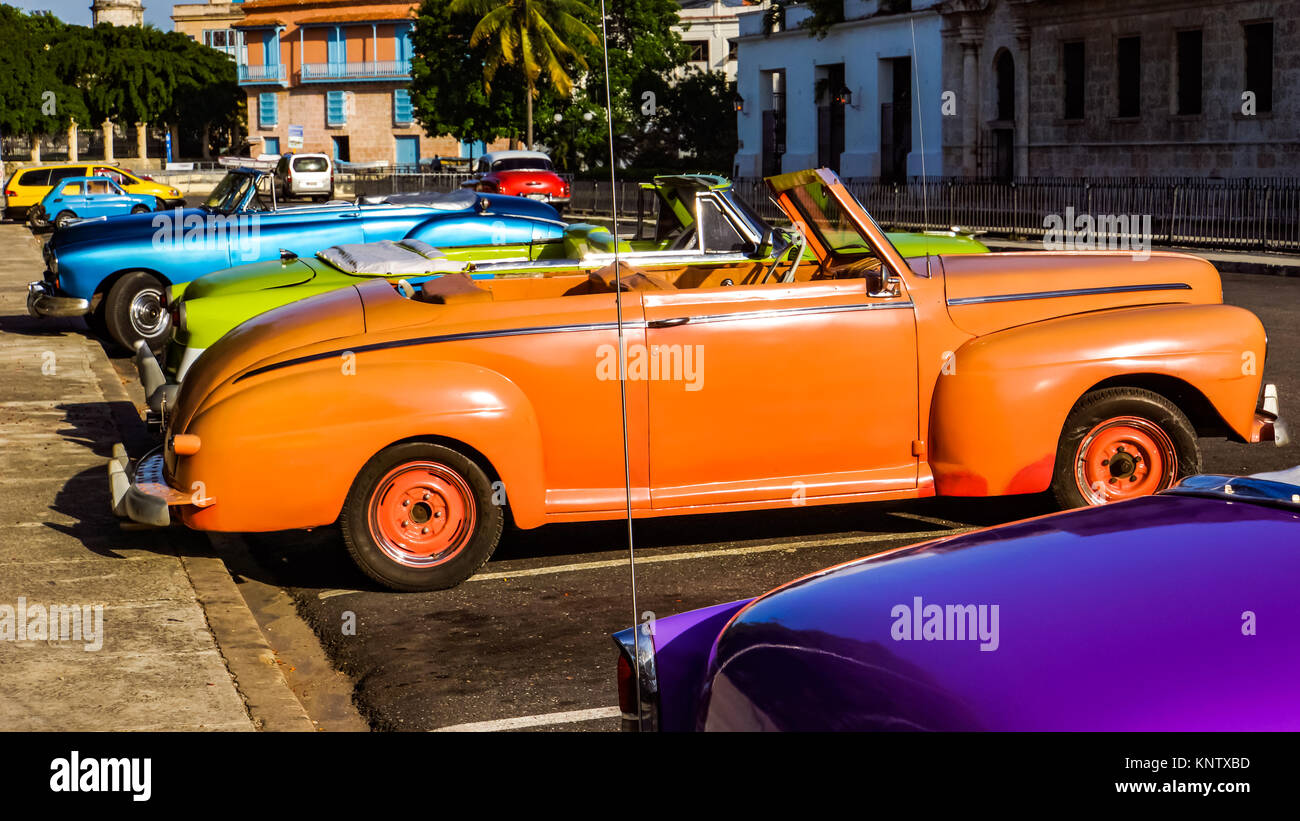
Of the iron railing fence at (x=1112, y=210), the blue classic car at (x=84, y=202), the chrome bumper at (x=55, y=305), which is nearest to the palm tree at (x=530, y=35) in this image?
the iron railing fence at (x=1112, y=210)

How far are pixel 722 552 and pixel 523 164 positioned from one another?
42.5m

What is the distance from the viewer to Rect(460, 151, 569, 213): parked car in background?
4519 cm

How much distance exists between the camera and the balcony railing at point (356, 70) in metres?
90.3

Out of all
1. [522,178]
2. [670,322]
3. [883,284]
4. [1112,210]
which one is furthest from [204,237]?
[522,178]

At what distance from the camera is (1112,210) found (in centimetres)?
3141

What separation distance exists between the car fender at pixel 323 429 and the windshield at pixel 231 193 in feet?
28.8

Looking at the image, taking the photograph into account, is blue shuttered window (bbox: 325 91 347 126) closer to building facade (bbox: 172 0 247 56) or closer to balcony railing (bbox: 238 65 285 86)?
balcony railing (bbox: 238 65 285 86)

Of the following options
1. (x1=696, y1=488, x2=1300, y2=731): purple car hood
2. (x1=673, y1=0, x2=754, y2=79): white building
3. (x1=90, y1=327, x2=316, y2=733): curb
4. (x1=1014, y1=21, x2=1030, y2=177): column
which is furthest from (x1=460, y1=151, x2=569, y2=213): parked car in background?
(x1=696, y1=488, x2=1300, y2=731): purple car hood

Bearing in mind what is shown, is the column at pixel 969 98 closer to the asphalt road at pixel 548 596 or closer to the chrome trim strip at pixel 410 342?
the asphalt road at pixel 548 596

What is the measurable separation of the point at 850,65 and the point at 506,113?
19.2 m

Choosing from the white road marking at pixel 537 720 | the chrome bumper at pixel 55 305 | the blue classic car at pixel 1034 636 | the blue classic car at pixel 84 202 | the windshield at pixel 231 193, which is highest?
the blue classic car at pixel 84 202

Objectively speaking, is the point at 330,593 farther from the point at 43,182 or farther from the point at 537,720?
the point at 43,182

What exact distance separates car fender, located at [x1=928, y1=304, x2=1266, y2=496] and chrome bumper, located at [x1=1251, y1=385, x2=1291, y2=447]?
343mm
